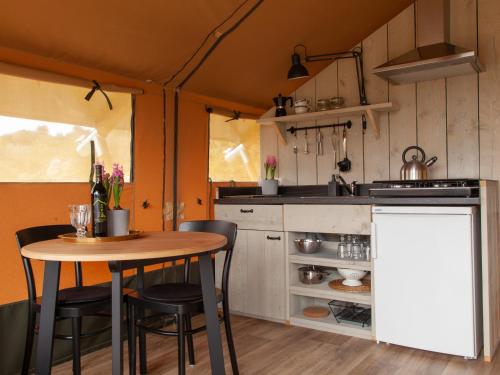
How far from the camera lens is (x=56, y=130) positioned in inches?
101

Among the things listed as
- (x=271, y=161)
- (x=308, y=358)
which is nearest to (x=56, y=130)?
(x=271, y=161)

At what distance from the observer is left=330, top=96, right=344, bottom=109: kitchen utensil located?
3.51 metres

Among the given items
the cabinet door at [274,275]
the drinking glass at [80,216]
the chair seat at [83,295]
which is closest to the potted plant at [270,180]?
the cabinet door at [274,275]

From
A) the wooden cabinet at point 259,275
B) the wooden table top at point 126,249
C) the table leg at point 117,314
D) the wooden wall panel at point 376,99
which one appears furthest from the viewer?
the wooden wall panel at point 376,99

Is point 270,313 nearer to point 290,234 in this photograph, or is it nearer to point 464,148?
point 290,234

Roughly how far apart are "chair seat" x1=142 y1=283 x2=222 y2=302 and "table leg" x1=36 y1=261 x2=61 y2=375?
404 millimetres

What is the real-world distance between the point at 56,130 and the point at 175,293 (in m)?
1.24

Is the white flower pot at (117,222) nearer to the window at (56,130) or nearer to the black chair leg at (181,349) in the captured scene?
the black chair leg at (181,349)

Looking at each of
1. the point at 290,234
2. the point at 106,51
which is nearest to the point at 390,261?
the point at 290,234

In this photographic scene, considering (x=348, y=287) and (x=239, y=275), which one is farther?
(x=239, y=275)

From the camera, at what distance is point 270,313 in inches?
125

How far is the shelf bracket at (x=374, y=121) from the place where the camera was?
3.23 metres

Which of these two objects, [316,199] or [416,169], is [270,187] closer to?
[316,199]

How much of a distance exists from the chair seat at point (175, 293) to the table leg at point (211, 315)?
0.38 feet
